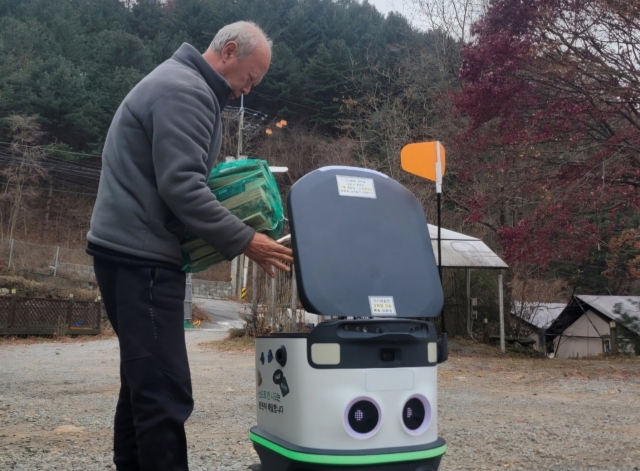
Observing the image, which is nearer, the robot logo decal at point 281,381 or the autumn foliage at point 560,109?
the robot logo decal at point 281,381

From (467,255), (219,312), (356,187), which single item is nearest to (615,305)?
(467,255)

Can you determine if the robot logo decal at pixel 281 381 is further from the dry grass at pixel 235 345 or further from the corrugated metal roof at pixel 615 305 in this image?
the corrugated metal roof at pixel 615 305

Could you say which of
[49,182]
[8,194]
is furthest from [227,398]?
[49,182]

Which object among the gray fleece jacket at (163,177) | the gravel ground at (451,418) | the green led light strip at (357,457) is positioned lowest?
the gravel ground at (451,418)

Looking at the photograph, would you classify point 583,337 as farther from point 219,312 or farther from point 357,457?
point 357,457

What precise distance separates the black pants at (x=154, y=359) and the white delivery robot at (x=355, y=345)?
1.06ft

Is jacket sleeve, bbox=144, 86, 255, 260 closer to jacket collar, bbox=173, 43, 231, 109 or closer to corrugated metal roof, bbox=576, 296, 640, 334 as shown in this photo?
jacket collar, bbox=173, 43, 231, 109

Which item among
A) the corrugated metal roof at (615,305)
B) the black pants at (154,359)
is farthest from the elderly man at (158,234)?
the corrugated metal roof at (615,305)

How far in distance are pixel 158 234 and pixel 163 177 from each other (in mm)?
175

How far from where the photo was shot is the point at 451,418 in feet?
14.3

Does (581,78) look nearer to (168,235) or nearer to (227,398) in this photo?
(227,398)

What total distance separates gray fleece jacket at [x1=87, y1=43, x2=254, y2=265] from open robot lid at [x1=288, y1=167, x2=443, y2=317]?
0.69 feet

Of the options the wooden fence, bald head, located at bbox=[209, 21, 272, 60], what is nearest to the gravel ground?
bald head, located at bbox=[209, 21, 272, 60]

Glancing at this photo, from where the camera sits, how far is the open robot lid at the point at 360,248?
1943mm
